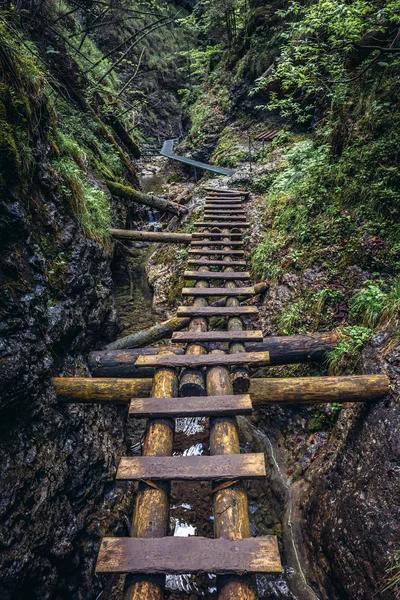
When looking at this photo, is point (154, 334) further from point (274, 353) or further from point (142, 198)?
point (142, 198)

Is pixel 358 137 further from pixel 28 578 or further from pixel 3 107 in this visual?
pixel 28 578

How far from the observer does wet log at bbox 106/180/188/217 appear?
783cm

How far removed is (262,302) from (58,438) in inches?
142

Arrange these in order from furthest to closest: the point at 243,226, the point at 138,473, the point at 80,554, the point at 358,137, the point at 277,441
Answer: the point at 243,226 < the point at 358,137 < the point at 277,441 < the point at 80,554 < the point at 138,473

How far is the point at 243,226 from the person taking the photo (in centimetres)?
740

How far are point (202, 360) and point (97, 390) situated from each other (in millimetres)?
1126

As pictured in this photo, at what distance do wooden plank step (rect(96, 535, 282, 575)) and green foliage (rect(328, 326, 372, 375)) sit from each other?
204cm

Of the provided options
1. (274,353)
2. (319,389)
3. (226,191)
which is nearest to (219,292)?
(274,353)

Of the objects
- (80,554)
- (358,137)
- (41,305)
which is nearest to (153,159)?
(358,137)

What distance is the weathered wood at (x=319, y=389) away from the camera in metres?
2.72

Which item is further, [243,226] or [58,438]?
[243,226]

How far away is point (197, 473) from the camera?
88.5 inches

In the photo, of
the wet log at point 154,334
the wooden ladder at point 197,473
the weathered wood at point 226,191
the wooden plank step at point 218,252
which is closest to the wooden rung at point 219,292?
the wet log at point 154,334

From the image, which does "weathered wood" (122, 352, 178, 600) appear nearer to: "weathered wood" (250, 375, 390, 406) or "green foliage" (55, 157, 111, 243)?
"weathered wood" (250, 375, 390, 406)
